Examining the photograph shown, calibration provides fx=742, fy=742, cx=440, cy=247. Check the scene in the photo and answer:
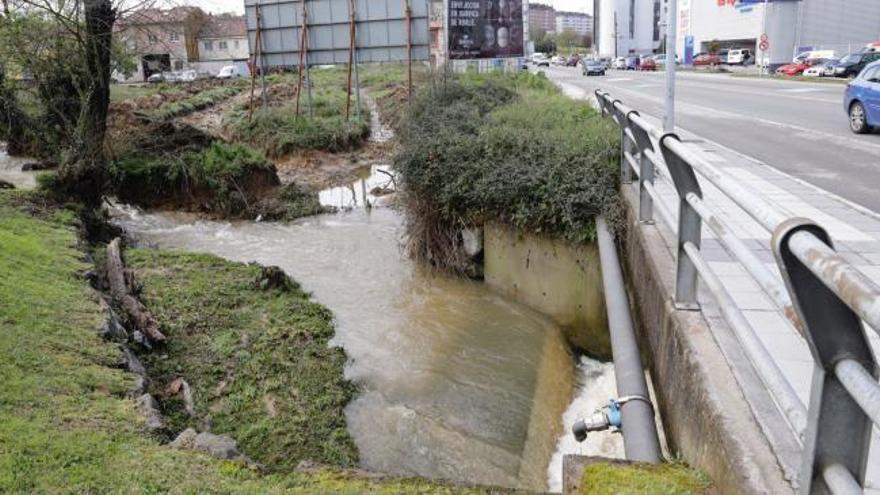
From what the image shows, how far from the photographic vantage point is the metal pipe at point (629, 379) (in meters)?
3.32

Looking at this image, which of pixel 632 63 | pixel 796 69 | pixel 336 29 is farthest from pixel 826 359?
pixel 632 63

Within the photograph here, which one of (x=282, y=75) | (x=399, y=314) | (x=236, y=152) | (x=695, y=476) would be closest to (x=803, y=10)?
(x=282, y=75)

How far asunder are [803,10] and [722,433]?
229 feet

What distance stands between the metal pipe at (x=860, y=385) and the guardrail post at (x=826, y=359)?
0.03m

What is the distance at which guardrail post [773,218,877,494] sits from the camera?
1.80m

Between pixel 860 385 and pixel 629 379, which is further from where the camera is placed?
pixel 629 379

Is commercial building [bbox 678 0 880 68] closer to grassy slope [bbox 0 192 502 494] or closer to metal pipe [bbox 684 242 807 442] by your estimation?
grassy slope [bbox 0 192 502 494]

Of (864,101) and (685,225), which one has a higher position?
(864,101)

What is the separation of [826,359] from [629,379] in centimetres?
218

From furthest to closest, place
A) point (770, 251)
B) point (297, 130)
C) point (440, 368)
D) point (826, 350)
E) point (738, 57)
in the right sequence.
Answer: point (738, 57)
point (297, 130)
point (440, 368)
point (770, 251)
point (826, 350)

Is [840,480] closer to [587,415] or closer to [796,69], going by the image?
[587,415]

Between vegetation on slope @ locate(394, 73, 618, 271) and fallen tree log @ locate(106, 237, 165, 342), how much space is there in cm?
364

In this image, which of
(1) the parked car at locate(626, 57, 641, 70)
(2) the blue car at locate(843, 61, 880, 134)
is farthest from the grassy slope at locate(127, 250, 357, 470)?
(1) the parked car at locate(626, 57, 641, 70)

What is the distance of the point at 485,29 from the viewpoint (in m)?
23.9
